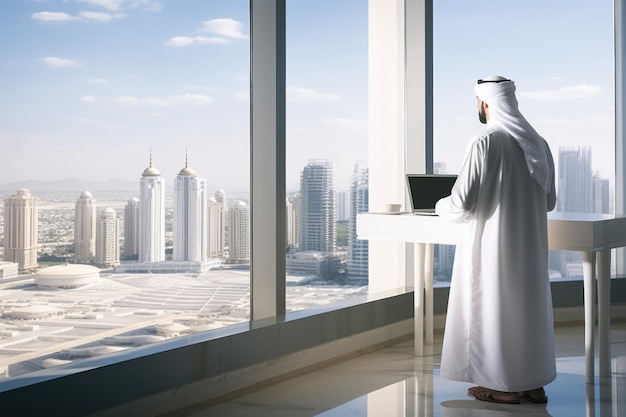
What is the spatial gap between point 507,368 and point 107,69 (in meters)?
2.39

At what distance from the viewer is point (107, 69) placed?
151 inches

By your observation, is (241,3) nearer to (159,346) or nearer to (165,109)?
(165,109)

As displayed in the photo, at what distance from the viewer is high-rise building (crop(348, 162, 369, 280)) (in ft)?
18.2

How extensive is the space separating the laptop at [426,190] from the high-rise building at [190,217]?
1267 millimetres

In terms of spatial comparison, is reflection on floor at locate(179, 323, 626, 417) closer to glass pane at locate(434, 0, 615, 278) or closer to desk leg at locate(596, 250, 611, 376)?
desk leg at locate(596, 250, 611, 376)

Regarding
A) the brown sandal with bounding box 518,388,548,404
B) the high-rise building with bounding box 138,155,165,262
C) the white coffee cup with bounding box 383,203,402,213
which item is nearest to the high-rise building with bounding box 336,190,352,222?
the white coffee cup with bounding box 383,203,402,213

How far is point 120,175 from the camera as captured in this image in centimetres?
388

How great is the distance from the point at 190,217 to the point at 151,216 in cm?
28

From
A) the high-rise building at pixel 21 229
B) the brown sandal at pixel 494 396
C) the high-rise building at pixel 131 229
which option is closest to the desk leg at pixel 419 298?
the brown sandal at pixel 494 396

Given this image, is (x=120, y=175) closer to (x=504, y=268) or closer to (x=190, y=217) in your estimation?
(x=190, y=217)

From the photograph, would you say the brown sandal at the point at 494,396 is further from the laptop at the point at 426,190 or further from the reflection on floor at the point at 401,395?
the laptop at the point at 426,190

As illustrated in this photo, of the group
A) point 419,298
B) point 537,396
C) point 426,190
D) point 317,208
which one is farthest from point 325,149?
point 537,396

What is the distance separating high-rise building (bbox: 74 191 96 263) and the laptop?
1920 millimetres

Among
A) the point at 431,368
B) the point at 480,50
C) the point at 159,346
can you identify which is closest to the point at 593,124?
the point at 480,50
